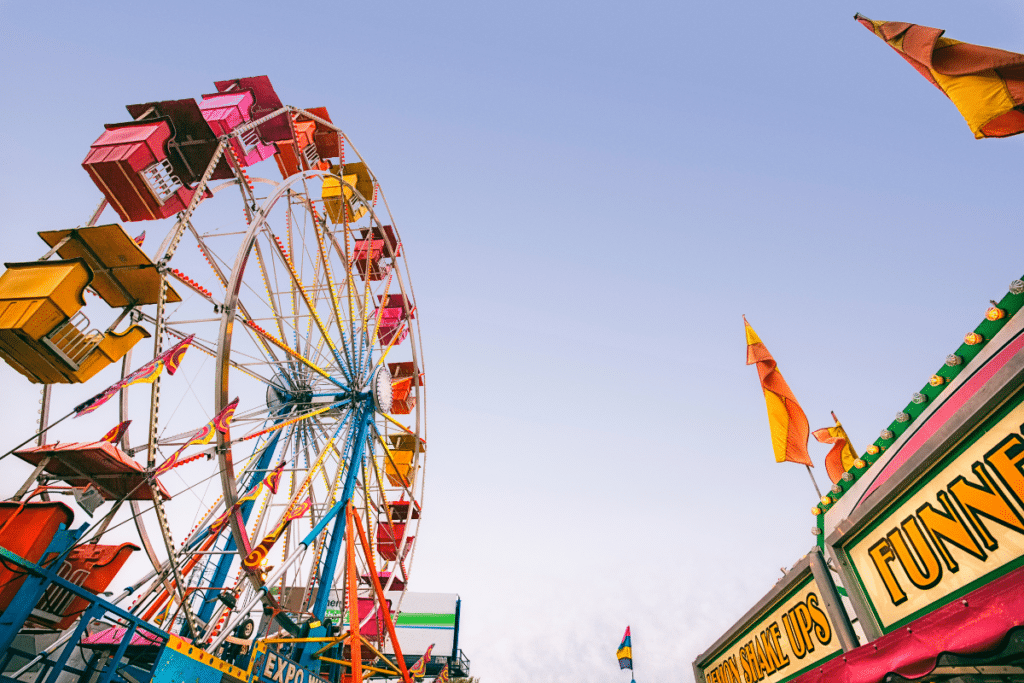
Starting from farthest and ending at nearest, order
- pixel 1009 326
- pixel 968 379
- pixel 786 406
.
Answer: pixel 786 406
pixel 968 379
pixel 1009 326

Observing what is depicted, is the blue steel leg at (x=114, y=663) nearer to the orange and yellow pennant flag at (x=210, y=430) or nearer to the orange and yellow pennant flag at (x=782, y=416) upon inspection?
the orange and yellow pennant flag at (x=210, y=430)

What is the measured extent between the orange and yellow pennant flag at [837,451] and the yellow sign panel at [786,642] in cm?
474

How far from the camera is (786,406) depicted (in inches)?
364

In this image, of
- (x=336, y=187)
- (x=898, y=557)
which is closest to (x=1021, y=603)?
(x=898, y=557)

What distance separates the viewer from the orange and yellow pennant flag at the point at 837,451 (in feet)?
33.5

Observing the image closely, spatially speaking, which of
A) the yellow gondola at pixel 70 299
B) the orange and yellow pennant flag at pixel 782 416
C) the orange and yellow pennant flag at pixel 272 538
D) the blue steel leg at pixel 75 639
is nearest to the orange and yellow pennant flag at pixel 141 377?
the yellow gondola at pixel 70 299

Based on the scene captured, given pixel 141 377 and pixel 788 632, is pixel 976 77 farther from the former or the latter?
pixel 141 377

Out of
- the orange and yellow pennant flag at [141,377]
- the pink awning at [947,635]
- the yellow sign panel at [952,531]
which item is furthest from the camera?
the orange and yellow pennant flag at [141,377]

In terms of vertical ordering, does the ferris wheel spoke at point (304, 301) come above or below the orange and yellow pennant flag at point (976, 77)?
above

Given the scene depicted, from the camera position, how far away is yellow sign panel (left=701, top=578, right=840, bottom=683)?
5018 mm

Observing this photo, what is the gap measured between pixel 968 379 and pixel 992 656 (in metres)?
1.68

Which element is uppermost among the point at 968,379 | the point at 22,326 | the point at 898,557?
the point at 22,326

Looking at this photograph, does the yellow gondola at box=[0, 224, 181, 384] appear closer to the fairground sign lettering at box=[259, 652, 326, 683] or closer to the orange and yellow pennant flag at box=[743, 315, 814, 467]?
the fairground sign lettering at box=[259, 652, 326, 683]

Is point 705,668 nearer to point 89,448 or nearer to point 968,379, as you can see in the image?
point 968,379
